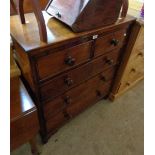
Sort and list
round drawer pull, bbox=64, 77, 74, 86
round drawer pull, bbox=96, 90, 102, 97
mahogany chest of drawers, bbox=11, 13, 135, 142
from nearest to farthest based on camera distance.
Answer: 1. mahogany chest of drawers, bbox=11, 13, 135, 142
2. round drawer pull, bbox=64, 77, 74, 86
3. round drawer pull, bbox=96, 90, 102, 97

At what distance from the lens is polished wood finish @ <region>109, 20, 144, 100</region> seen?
1.21 metres

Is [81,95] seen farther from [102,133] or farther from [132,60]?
[132,60]

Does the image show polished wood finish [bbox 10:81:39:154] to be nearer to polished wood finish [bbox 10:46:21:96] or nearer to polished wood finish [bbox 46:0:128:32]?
polished wood finish [bbox 10:46:21:96]

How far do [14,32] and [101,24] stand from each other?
504 mm

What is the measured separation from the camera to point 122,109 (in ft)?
5.50

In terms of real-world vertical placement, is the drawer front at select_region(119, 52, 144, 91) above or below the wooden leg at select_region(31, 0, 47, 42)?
below

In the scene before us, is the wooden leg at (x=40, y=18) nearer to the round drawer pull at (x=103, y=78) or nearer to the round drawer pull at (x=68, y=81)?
the round drawer pull at (x=68, y=81)

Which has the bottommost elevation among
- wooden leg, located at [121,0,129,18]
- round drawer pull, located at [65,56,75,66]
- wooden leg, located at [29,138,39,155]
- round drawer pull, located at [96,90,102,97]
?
wooden leg, located at [29,138,39,155]

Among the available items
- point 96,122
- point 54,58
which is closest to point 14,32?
point 54,58

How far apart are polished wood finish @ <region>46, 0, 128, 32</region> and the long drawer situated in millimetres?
480

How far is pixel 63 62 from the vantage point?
0.89 meters

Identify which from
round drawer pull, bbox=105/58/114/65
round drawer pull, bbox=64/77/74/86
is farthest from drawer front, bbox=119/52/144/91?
round drawer pull, bbox=64/77/74/86

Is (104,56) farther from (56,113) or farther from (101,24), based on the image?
(56,113)

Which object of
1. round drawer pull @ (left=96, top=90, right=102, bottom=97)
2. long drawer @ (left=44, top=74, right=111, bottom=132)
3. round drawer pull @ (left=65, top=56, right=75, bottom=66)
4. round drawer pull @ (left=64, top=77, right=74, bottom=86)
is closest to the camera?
round drawer pull @ (left=65, top=56, right=75, bottom=66)
